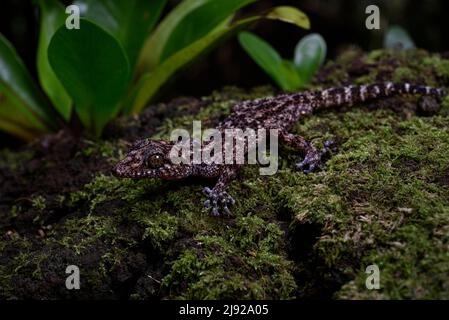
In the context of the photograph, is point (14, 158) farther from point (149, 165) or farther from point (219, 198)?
point (219, 198)

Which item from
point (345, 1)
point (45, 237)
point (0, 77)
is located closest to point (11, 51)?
point (0, 77)

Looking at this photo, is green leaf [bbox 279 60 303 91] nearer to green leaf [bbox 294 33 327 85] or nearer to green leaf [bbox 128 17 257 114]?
green leaf [bbox 294 33 327 85]

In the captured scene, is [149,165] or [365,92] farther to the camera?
[365,92]

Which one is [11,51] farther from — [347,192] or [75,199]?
[347,192]

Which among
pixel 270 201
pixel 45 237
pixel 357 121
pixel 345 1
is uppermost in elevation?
pixel 345 1

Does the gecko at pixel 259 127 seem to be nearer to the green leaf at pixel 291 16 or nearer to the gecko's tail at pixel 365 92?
the gecko's tail at pixel 365 92

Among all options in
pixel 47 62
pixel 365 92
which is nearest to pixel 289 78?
pixel 365 92
